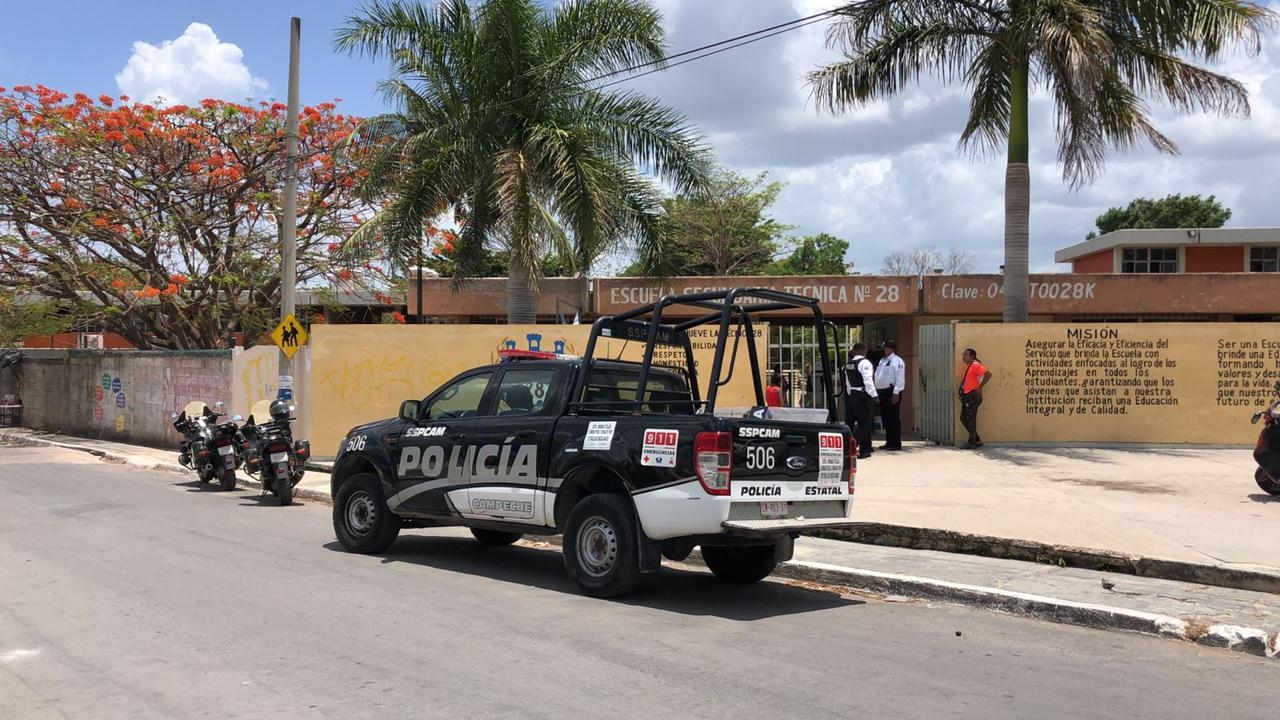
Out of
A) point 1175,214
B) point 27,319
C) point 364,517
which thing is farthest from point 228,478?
point 1175,214

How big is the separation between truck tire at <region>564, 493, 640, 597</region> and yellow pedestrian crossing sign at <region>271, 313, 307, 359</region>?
10732mm

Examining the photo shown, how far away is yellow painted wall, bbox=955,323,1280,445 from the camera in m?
16.6

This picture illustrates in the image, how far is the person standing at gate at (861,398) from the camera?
15.3 meters

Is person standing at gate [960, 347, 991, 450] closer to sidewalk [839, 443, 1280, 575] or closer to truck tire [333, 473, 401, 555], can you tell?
sidewalk [839, 443, 1280, 575]

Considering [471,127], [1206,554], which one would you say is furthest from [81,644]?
[471,127]

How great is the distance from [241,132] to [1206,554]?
23.1 metres

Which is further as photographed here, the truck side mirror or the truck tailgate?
the truck side mirror

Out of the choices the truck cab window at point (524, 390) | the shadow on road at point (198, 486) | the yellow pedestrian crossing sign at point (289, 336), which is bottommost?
the shadow on road at point (198, 486)

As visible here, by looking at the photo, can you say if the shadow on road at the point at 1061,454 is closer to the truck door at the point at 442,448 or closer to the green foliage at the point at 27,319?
the truck door at the point at 442,448

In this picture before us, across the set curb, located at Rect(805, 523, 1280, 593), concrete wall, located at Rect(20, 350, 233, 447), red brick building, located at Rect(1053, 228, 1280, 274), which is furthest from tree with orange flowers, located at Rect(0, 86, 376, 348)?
red brick building, located at Rect(1053, 228, 1280, 274)

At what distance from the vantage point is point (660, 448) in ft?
24.2

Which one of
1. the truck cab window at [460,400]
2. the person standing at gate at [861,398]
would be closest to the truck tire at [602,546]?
the truck cab window at [460,400]

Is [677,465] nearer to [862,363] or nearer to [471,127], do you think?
[862,363]

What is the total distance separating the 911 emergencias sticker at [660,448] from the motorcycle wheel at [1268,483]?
7433mm
